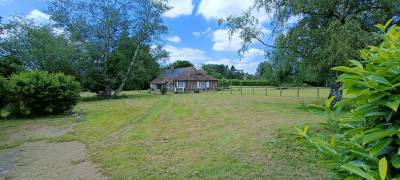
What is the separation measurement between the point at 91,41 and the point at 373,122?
22958 millimetres

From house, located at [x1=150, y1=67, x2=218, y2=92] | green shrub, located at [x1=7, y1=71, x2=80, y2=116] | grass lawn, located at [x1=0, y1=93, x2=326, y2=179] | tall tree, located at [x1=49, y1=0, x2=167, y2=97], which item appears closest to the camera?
grass lawn, located at [x1=0, y1=93, x2=326, y2=179]

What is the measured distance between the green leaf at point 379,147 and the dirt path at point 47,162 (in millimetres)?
3511

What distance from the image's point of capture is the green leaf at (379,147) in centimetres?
103

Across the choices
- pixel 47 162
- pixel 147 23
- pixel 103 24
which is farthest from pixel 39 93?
pixel 147 23

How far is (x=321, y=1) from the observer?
9195 millimetres

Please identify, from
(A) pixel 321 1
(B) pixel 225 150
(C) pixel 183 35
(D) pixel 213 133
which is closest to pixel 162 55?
(C) pixel 183 35

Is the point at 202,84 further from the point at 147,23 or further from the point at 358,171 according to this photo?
the point at 358,171

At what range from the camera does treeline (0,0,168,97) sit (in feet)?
64.2

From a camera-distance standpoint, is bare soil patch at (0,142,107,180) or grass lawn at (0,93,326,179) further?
bare soil patch at (0,142,107,180)

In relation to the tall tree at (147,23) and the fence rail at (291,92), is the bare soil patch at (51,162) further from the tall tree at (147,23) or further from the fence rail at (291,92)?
the tall tree at (147,23)

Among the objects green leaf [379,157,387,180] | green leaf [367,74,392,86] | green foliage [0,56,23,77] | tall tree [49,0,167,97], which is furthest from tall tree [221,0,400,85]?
green foliage [0,56,23,77]

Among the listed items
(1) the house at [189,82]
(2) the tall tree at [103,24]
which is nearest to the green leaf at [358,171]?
(2) the tall tree at [103,24]

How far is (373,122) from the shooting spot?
117 cm

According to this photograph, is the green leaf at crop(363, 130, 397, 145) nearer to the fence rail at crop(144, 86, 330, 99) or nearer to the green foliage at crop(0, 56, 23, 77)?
the fence rail at crop(144, 86, 330, 99)
